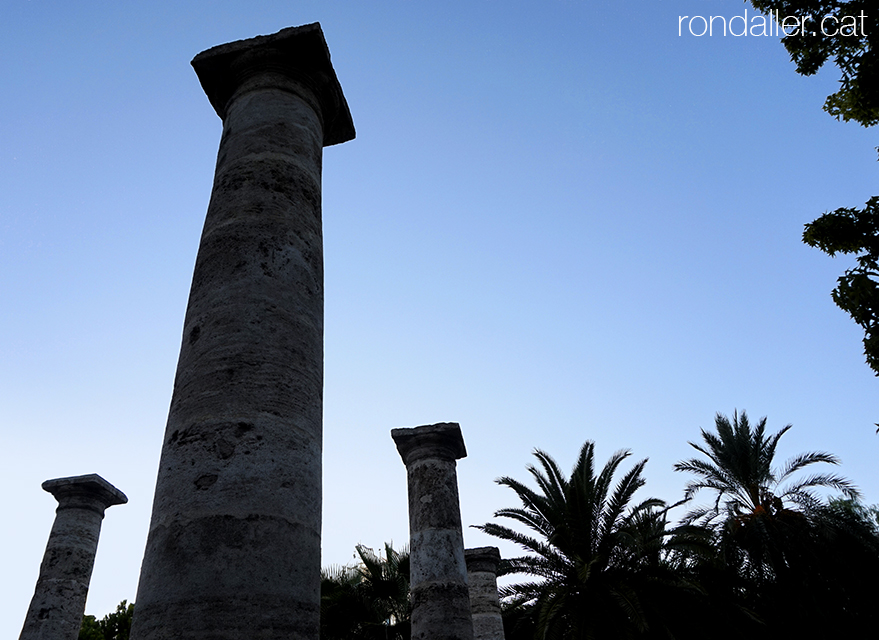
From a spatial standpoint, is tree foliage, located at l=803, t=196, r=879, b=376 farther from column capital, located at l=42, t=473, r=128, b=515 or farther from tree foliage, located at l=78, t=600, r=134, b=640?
tree foliage, located at l=78, t=600, r=134, b=640

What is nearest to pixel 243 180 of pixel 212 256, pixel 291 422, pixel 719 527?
pixel 212 256

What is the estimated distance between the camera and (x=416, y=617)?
9.48m

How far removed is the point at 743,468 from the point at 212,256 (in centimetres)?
1961

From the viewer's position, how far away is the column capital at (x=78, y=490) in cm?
1120

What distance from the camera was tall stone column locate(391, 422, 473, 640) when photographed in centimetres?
927

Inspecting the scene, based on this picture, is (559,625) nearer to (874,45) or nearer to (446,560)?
(446,560)

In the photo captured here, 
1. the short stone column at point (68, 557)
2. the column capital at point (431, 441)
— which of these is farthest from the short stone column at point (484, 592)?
the short stone column at point (68, 557)

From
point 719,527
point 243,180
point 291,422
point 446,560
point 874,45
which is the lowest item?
point 291,422

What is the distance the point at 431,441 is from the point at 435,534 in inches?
57.6

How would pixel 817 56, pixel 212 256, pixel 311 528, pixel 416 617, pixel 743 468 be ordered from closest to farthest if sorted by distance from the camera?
pixel 311 528 → pixel 212 256 → pixel 817 56 → pixel 416 617 → pixel 743 468

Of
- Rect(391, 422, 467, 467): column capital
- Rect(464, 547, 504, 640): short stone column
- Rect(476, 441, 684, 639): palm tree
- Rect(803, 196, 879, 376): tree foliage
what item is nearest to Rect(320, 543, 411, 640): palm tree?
Rect(476, 441, 684, 639): palm tree

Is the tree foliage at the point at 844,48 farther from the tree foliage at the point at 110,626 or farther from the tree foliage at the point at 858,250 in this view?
the tree foliage at the point at 110,626

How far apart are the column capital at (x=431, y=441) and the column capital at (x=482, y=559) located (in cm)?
289

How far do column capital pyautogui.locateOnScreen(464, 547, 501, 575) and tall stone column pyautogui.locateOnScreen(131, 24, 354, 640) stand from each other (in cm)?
951
